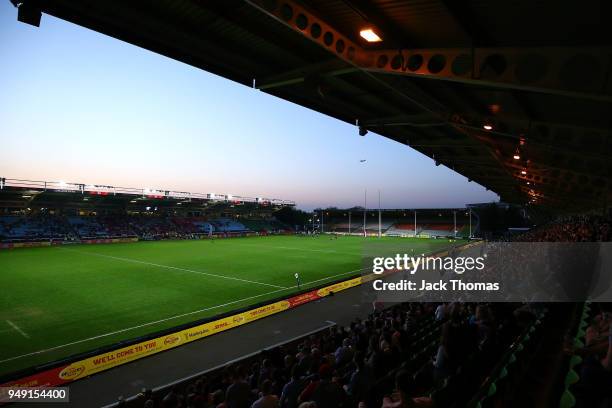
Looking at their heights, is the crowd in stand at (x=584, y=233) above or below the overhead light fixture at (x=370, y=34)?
below

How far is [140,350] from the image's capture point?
1113 cm

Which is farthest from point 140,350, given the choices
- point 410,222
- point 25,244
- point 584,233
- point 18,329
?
point 410,222

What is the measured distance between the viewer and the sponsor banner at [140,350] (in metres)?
9.25

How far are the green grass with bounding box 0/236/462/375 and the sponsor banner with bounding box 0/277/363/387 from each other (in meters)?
2.53

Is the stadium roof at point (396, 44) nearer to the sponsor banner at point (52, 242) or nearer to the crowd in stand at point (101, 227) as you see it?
the sponsor banner at point (52, 242)

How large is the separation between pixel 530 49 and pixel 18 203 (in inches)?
2833

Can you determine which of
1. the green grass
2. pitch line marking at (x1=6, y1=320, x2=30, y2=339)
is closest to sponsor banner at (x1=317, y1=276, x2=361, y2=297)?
the green grass

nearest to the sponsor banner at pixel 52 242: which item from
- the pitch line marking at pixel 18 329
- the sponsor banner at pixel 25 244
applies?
the sponsor banner at pixel 25 244

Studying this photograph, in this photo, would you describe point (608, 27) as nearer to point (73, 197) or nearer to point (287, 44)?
point (287, 44)

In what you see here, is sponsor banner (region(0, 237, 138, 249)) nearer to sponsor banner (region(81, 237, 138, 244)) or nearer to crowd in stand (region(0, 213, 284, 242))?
sponsor banner (region(81, 237, 138, 244))

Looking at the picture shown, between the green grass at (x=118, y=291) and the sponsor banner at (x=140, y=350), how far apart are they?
2.53 meters

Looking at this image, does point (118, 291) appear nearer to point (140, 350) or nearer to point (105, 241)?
point (140, 350)

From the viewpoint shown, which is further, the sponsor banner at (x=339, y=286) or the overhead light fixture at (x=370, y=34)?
the sponsor banner at (x=339, y=286)

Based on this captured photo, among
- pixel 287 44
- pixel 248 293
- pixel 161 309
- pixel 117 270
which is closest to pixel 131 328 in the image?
pixel 161 309
